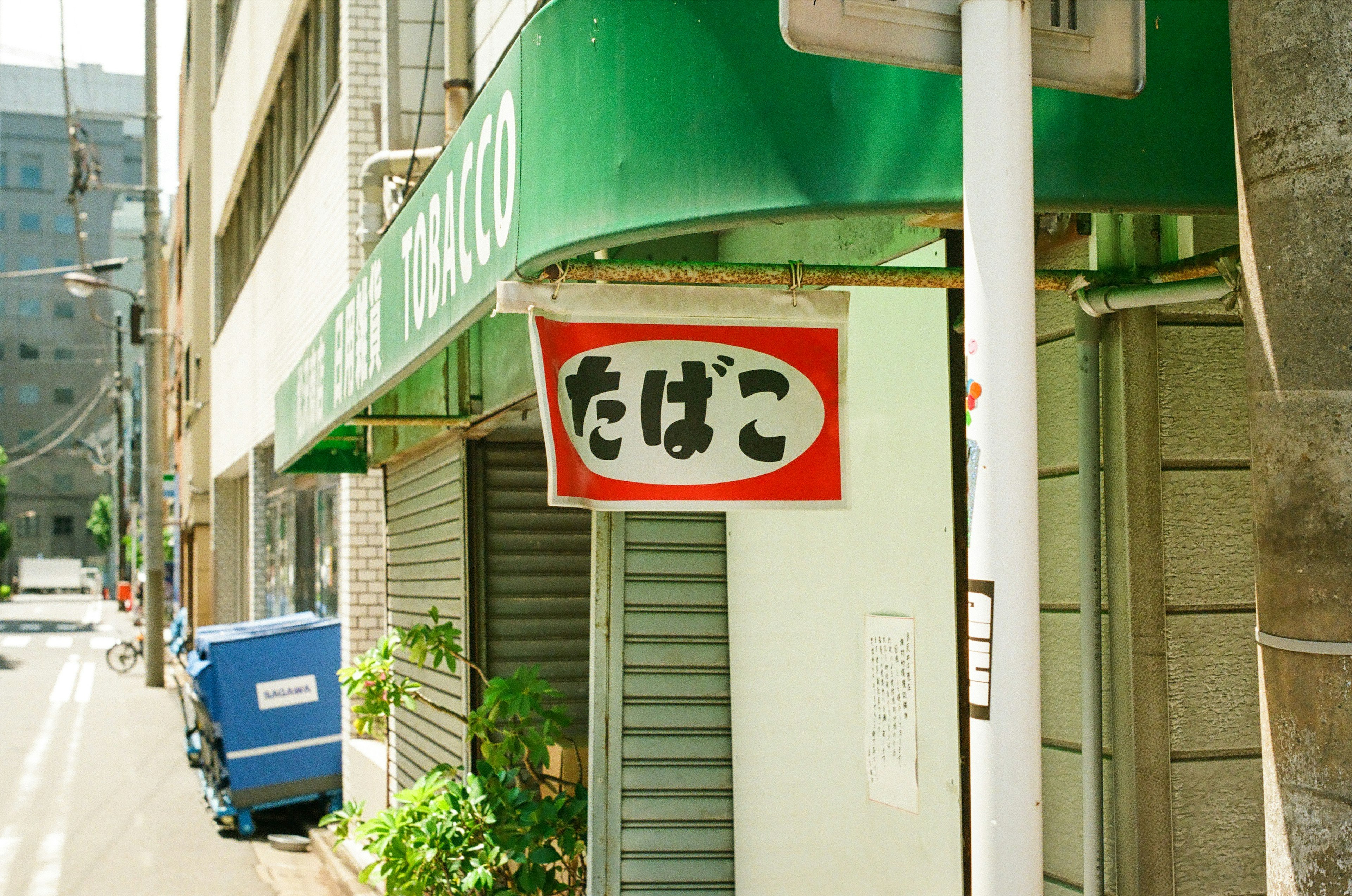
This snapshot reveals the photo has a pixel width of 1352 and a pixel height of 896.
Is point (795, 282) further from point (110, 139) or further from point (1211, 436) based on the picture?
point (110, 139)

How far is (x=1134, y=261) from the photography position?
11.6 feet

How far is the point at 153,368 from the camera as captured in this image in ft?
86.3

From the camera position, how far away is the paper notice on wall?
423 cm

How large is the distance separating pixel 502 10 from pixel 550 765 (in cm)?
419

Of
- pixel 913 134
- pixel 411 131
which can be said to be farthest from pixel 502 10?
pixel 913 134

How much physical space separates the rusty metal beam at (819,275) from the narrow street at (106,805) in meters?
7.34

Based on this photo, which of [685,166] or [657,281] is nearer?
[685,166]

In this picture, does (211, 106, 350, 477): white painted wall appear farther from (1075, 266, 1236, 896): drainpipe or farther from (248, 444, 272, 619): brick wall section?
(1075, 266, 1236, 896): drainpipe

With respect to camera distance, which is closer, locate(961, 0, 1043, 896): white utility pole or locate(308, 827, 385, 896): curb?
locate(961, 0, 1043, 896): white utility pole

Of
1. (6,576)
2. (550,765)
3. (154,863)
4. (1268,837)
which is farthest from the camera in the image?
(6,576)

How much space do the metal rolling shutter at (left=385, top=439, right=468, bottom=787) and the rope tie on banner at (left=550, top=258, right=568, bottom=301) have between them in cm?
427

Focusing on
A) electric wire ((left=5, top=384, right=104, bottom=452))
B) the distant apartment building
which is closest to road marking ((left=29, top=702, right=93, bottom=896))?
the distant apartment building

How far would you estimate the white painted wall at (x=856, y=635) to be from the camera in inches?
161

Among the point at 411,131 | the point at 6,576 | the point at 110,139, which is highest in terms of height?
the point at 110,139
